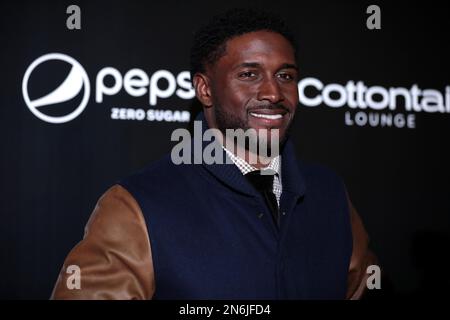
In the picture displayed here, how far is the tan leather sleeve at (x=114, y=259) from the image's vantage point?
4.10 ft

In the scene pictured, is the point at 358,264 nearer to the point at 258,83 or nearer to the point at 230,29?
the point at 258,83

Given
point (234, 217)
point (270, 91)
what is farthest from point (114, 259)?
point (270, 91)

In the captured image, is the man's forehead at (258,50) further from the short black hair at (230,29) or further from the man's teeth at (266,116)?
the man's teeth at (266,116)

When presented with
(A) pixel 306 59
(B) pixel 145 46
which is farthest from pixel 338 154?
(B) pixel 145 46

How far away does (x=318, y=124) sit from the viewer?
2404 mm

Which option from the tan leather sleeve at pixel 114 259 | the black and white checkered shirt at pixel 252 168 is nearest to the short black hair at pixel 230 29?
the black and white checkered shirt at pixel 252 168

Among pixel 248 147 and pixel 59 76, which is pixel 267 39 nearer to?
pixel 248 147

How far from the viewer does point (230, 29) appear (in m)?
1.53

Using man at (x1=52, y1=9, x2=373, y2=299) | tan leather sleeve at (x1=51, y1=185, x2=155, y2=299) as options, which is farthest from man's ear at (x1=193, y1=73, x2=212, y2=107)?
tan leather sleeve at (x1=51, y1=185, x2=155, y2=299)

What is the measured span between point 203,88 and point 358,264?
0.70 meters

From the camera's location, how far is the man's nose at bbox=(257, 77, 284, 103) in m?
1.43

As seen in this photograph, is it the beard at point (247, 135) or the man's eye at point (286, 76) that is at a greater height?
the man's eye at point (286, 76)

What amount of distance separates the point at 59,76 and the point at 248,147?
100 centimetres

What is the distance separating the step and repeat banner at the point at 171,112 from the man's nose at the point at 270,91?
0.76 m
